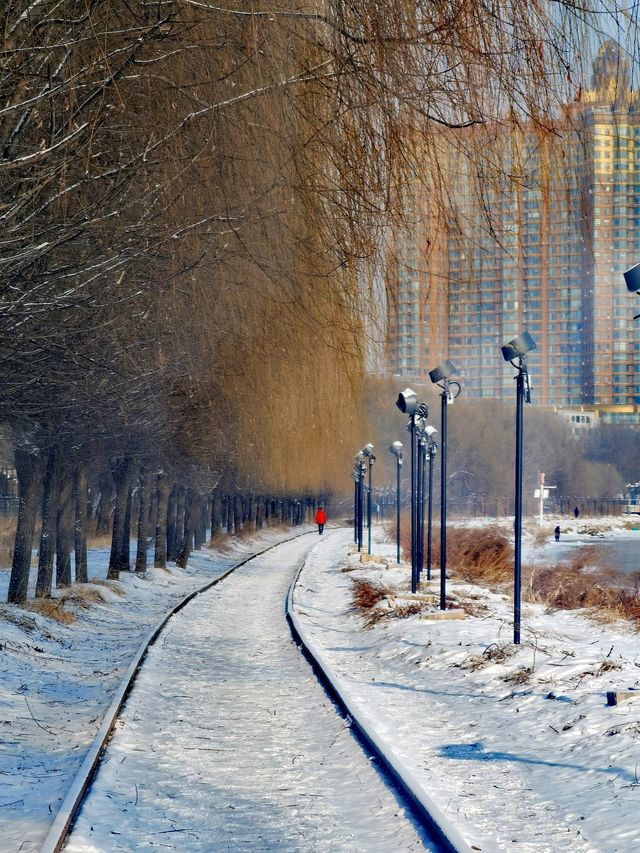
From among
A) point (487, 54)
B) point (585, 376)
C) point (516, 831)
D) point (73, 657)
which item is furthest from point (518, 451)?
point (585, 376)

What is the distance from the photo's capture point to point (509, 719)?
31.8 feet

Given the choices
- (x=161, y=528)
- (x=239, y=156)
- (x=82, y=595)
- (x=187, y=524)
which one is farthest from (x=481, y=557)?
(x=239, y=156)

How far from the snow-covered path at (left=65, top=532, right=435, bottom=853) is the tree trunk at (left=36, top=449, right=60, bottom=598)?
9.02 meters

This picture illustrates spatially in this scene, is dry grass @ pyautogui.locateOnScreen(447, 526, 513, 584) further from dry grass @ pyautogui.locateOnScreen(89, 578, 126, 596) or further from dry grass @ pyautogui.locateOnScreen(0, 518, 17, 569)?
dry grass @ pyautogui.locateOnScreen(0, 518, 17, 569)

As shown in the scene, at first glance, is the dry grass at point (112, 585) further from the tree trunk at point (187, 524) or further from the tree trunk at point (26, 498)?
the tree trunk at point (187, 524)

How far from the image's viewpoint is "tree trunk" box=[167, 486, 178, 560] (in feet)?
134

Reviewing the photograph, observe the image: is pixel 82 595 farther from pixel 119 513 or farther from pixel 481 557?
pixel 481 557

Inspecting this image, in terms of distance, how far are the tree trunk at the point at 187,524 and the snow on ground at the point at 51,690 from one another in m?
12.7

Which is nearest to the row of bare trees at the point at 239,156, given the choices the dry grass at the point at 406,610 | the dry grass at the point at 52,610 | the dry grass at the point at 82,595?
the dry grass at the point at 406,610

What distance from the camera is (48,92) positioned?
564cm

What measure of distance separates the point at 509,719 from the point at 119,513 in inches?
855

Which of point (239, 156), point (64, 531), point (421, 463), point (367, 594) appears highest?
point (239, 156)

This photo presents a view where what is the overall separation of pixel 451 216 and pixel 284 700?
7.46m

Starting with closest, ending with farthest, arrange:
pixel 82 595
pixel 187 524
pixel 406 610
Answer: pixel 406 610 < pixel 82 595 < pixel 187 524
